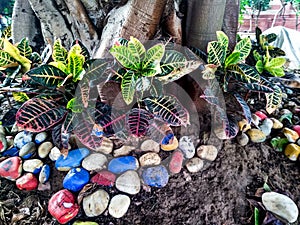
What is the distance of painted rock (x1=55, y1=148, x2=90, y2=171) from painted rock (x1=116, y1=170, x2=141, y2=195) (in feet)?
0.46

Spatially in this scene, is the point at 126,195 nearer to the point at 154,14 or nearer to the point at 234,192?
the point at 234,192

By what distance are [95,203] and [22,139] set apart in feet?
1.26

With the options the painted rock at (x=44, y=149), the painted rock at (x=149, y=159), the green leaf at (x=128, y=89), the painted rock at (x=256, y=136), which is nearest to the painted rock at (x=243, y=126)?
the painted rock at (x=256, y=136)

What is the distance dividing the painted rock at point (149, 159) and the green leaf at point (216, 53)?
1.21 ft

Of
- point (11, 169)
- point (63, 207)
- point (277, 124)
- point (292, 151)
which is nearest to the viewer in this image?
point (63, 207)

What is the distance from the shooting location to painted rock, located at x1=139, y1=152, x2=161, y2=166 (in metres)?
0.89

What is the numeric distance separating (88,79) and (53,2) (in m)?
0.60

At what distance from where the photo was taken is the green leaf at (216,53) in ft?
3.04

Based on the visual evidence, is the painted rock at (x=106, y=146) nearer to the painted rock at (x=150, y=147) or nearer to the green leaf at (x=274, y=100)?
the painted rock at (x=150, y=147)

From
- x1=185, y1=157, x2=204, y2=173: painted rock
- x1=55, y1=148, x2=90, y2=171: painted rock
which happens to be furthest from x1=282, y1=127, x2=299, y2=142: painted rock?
x1=55, y1=148, x2=90, y2=171: painted rock

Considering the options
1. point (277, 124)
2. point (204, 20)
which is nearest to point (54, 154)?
point (204, 20)

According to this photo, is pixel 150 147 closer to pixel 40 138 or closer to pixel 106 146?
pixel 106 146

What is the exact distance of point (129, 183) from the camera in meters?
0.85

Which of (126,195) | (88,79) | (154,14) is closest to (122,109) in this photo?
(88,79)
